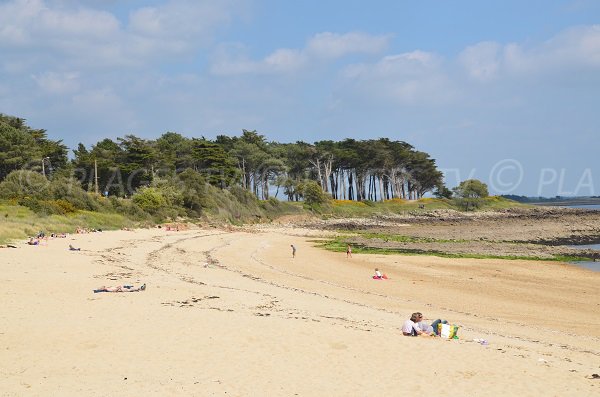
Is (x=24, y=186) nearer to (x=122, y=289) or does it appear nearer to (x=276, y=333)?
(x=122, y=289)

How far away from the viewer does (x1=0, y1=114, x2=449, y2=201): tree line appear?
69.6 metres

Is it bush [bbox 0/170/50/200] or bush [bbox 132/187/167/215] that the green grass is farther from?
bush [bbox 132/187/167/215]

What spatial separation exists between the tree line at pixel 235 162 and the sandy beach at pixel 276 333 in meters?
47.9

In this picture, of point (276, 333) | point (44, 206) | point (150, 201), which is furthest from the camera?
point (150, 201)

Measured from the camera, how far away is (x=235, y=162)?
89312 mm

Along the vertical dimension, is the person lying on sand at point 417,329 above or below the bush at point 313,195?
below

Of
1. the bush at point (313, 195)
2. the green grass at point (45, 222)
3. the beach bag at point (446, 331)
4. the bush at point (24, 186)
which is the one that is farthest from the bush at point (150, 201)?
the beach bag at point (446, 331)

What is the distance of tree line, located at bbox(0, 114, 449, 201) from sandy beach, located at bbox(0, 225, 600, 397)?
A: 47.9m

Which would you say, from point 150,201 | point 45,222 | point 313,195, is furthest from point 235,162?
point 45,222

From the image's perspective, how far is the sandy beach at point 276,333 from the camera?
8.34 metres

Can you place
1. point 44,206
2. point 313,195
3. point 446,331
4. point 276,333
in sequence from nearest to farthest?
1. point 276,333
2. point 446,331
3. point 44,206
4. point 313,195

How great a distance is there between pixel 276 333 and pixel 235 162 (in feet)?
260

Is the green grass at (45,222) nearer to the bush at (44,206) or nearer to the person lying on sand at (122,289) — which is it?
the bush at (44,206)

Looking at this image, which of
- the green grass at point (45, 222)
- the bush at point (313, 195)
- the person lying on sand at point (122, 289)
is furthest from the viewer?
the bush at point (313, 195)
